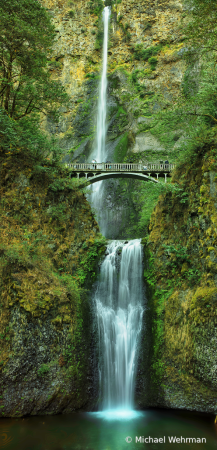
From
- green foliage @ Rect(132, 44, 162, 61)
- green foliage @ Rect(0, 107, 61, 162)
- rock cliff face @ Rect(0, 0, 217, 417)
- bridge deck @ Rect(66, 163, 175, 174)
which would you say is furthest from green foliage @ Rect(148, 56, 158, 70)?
rock cliff face @ Rect(0, 0, 217, 417)

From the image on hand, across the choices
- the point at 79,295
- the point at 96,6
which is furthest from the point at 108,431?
the point at 96,6

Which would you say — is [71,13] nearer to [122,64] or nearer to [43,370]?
[122,64]

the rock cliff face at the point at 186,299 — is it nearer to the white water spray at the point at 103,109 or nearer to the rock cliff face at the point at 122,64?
the rock cliff face at the point at 122,64

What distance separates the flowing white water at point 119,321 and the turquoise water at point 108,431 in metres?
0.99

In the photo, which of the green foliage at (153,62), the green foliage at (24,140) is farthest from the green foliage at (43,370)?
the green foliage at (153,62)

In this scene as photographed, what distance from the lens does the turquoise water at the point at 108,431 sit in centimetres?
803

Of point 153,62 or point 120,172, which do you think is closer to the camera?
point 120,172

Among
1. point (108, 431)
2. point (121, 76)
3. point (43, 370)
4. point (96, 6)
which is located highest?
point (96, 6)

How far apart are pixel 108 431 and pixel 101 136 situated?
2781 centimetres

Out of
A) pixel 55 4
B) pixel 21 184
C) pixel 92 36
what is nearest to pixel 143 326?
pixel 21 184

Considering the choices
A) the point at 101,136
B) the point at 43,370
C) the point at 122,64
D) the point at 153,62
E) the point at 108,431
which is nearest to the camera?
the point at 108,431

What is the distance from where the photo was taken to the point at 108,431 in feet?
29.1

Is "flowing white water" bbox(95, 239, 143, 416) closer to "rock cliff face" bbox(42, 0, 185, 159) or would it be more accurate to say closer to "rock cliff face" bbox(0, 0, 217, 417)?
"rock cliff face" bbox(0, 0, 217, 417)

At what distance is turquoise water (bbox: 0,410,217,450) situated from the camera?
803cm
